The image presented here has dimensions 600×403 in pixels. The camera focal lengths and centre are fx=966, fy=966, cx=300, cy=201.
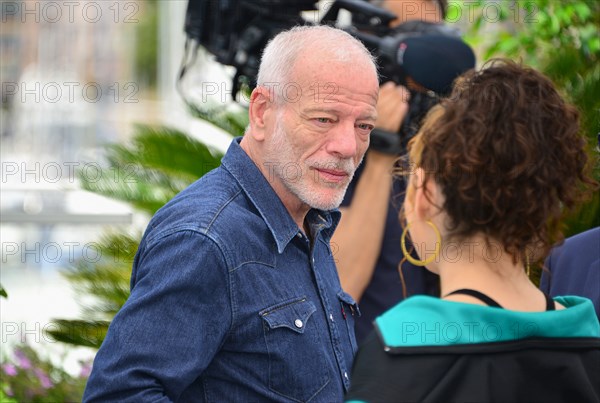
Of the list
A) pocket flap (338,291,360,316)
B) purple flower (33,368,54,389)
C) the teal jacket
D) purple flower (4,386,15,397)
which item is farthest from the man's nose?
purple flower (33,368,54,389)

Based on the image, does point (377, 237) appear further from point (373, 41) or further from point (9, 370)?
point (9, 370)

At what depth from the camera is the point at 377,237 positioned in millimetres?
2801

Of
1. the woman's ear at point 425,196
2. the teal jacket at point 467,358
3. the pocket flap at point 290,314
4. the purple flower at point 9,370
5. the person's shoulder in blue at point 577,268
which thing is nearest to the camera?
the teal jacket at point 467,358

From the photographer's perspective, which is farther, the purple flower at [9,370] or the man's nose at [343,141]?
the purple flower at [9,370]

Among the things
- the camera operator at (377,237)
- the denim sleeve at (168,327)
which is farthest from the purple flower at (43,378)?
the denim sleeve at (168,327)

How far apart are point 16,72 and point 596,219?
19488 millimetres

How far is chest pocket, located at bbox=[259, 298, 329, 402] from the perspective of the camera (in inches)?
74.2

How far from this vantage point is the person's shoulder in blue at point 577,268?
8.02ft

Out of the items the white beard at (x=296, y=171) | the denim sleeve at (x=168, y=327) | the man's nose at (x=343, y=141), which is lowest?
the denim sleeve at (x=168, y=327)

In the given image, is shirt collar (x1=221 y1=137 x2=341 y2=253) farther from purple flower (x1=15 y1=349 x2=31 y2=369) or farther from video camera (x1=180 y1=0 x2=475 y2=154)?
purple flower (x1=15 y1=349 x2=31 y2=369)

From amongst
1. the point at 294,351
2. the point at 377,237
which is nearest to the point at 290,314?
the point at 294,351

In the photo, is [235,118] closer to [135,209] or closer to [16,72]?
[135,209]

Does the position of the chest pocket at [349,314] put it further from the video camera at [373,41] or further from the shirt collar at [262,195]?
the video camera at [373,41]

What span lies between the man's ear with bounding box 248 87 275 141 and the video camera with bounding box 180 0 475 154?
1.72 feet
